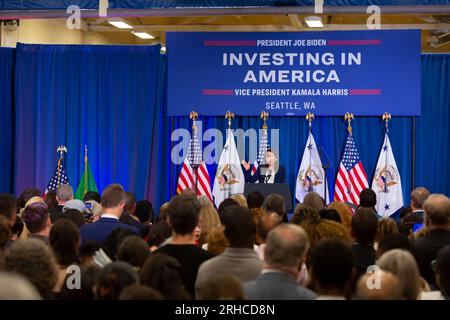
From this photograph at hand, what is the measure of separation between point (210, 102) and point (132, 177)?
1959mm

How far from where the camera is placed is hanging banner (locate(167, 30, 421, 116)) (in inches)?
541

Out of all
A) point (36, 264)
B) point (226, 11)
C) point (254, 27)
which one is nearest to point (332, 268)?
point (36, 264)

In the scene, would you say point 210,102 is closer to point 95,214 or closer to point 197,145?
point 197,145

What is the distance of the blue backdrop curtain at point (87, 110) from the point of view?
1452cm

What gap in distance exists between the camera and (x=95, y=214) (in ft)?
26.6

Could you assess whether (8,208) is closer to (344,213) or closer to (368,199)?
(344,213)

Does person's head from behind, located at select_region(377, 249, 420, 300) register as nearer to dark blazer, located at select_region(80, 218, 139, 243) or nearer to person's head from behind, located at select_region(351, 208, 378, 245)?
person's head from behind, located at select_region(351, 208, 378, 245)

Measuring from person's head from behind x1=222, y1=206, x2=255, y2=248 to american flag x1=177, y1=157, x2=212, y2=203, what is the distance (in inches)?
355

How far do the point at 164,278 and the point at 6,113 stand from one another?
1168 cm

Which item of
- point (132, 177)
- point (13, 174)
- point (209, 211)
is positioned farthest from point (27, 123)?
point (209, 211)

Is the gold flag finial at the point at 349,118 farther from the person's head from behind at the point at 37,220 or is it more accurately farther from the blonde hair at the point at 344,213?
the person's head from behind at the point at 37,220

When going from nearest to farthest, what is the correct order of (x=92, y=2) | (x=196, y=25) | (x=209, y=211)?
(x=209, y=211) < (x=92, y=2) < (x=196, y=25)

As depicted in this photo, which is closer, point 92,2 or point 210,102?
point 92,2

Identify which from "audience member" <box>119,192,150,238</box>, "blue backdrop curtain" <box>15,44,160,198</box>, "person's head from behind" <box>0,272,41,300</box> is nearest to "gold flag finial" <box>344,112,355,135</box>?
"blue backdrop curtain" <box>15,44,160,198</box>
